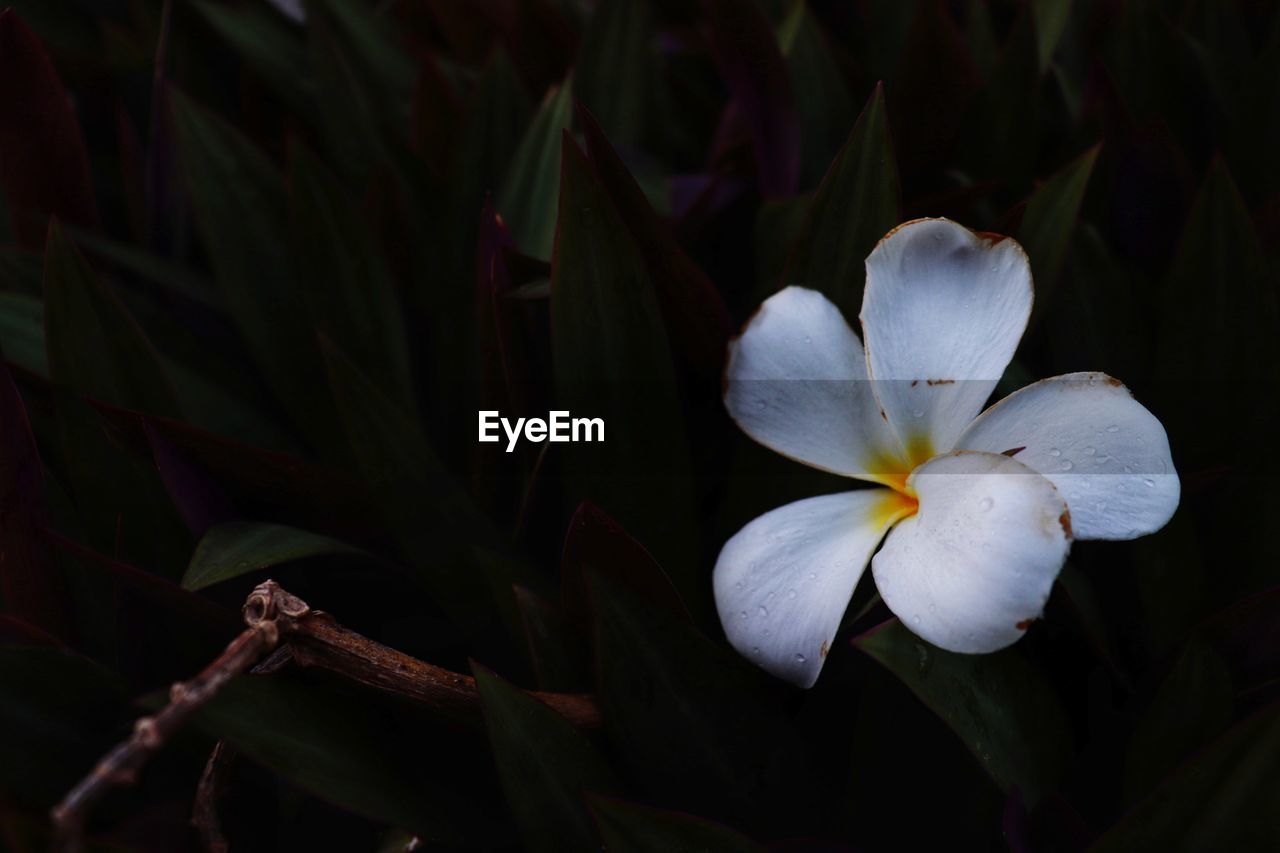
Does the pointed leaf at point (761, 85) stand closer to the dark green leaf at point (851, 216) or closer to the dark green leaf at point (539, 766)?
the dark green leaf at point (851, 216)

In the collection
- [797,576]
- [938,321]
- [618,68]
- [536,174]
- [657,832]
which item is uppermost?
[618,68]

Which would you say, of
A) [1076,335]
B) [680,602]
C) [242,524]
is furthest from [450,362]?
[1076,335]

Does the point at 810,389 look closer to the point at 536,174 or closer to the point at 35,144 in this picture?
the point at 536,174

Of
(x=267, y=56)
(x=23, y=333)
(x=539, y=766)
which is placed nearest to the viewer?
(x=539, y=766)

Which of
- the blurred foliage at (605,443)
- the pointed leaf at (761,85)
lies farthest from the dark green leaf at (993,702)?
the pointed leaf at (761,85)

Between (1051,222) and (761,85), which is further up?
(761,85)

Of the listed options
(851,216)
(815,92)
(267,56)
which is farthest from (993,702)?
(267,56)

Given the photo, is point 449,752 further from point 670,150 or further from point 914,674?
point 670,150
